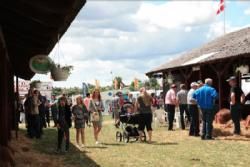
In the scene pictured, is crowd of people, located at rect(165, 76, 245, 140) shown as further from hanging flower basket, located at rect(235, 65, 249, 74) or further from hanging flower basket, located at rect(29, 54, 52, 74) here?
hanging flower basket, located at rect(29, 54, 52, 74)

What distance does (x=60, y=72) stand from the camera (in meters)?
12.0

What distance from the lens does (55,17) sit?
709 cm

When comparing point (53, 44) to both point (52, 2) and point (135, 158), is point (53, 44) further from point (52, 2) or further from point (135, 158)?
point (52, 2)

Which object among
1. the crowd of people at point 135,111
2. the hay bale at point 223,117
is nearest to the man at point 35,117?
the crowd of people at point 135,111

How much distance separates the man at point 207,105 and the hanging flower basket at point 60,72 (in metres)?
4.99

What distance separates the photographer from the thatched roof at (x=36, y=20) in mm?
6376

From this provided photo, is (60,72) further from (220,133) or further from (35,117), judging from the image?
(220,133)

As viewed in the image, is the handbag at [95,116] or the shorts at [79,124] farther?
the handbag at [95,116]

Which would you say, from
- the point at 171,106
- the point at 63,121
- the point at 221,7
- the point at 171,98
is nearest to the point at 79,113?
the point at 63,121

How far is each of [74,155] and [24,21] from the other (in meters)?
4.60

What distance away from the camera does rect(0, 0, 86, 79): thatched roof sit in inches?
251

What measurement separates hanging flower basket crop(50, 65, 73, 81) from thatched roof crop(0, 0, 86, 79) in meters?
0.47

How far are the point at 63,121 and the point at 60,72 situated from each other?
6.32 feet

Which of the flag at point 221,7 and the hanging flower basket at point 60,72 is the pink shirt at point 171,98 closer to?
the hanging flower basket at point 60,72
